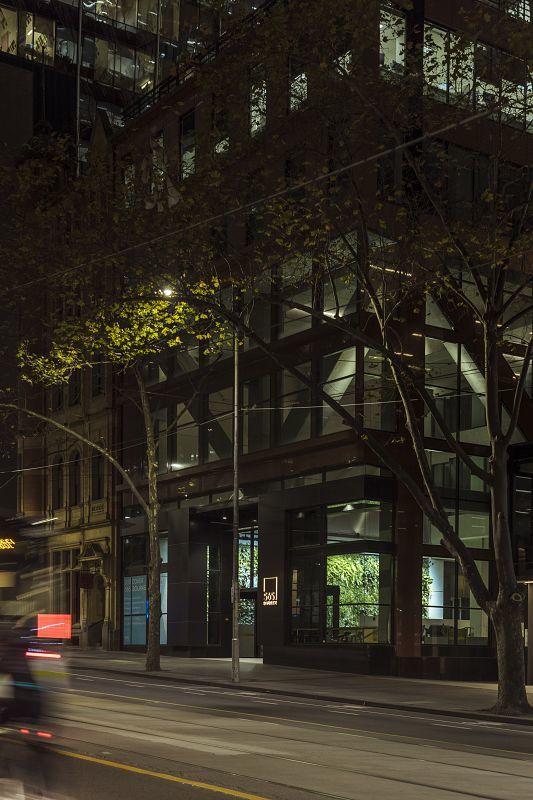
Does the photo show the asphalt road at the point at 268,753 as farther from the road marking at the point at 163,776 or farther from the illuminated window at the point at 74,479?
the illuminated window at the point at 74,479

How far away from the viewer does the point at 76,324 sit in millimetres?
29938

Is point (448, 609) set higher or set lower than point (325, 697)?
higher

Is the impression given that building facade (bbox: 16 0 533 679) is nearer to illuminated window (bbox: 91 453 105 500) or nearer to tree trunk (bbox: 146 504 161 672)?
tree trunk (bbox: 146 504 161 672)

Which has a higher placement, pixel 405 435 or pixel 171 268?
pixel 171 268

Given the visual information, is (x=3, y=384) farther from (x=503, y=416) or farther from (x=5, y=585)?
(x=5, y=585)

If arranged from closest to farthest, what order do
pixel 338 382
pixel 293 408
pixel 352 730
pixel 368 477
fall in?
pixel 352 730, pixel 368 477, pixel 338 382, pixel 293 408

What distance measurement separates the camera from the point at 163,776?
11.7 m

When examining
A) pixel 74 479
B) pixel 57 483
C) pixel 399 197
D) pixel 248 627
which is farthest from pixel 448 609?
pixel 57 483

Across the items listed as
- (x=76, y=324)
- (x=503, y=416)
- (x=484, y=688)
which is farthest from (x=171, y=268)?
(x=503, y=416)

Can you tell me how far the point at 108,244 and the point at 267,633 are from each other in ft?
55.9

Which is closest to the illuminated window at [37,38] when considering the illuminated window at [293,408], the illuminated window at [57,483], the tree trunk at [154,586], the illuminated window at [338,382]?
the illuminated window at [57,483]

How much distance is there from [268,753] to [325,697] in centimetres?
1224

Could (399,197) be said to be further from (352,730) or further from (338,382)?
(352,730)

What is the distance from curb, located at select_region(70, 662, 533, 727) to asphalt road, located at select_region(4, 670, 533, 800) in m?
0.43
